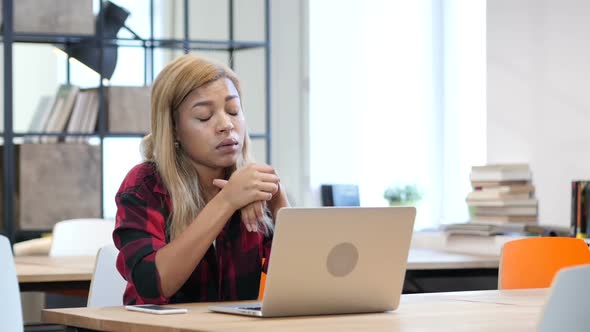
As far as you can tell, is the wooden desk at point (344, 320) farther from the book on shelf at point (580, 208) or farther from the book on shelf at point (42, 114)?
the book on shelf at point (42, 114)

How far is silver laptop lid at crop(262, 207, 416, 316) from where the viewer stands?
6.02 ft

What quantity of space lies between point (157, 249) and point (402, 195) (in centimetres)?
426

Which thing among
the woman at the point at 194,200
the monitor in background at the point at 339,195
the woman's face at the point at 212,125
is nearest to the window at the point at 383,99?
the monitor in background at the point at 339,195

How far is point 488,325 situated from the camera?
179 centimetres

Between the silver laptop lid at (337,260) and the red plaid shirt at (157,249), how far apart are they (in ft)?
1.29

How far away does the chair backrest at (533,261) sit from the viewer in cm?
302

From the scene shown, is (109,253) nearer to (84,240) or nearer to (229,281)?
Answer: (229,281)

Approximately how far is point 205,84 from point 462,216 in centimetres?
444

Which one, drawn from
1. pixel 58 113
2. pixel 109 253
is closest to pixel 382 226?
pixel 109 253

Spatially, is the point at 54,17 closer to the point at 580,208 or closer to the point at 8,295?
the point at 580,208

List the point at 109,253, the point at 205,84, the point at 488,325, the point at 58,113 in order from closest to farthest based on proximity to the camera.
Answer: the point at 488,325
the point at 205,84
the point at 109,253
the point at 58,113

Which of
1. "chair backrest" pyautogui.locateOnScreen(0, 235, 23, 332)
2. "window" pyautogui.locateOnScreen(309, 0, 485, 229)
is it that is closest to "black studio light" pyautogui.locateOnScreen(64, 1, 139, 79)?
"window" pyautogui.locateOnScreen(309, 0, 485, 229)

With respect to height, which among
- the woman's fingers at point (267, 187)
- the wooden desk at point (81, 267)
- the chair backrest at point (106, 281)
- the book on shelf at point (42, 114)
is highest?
the book on shelf at point (42, 114)

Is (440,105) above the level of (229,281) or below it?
above
